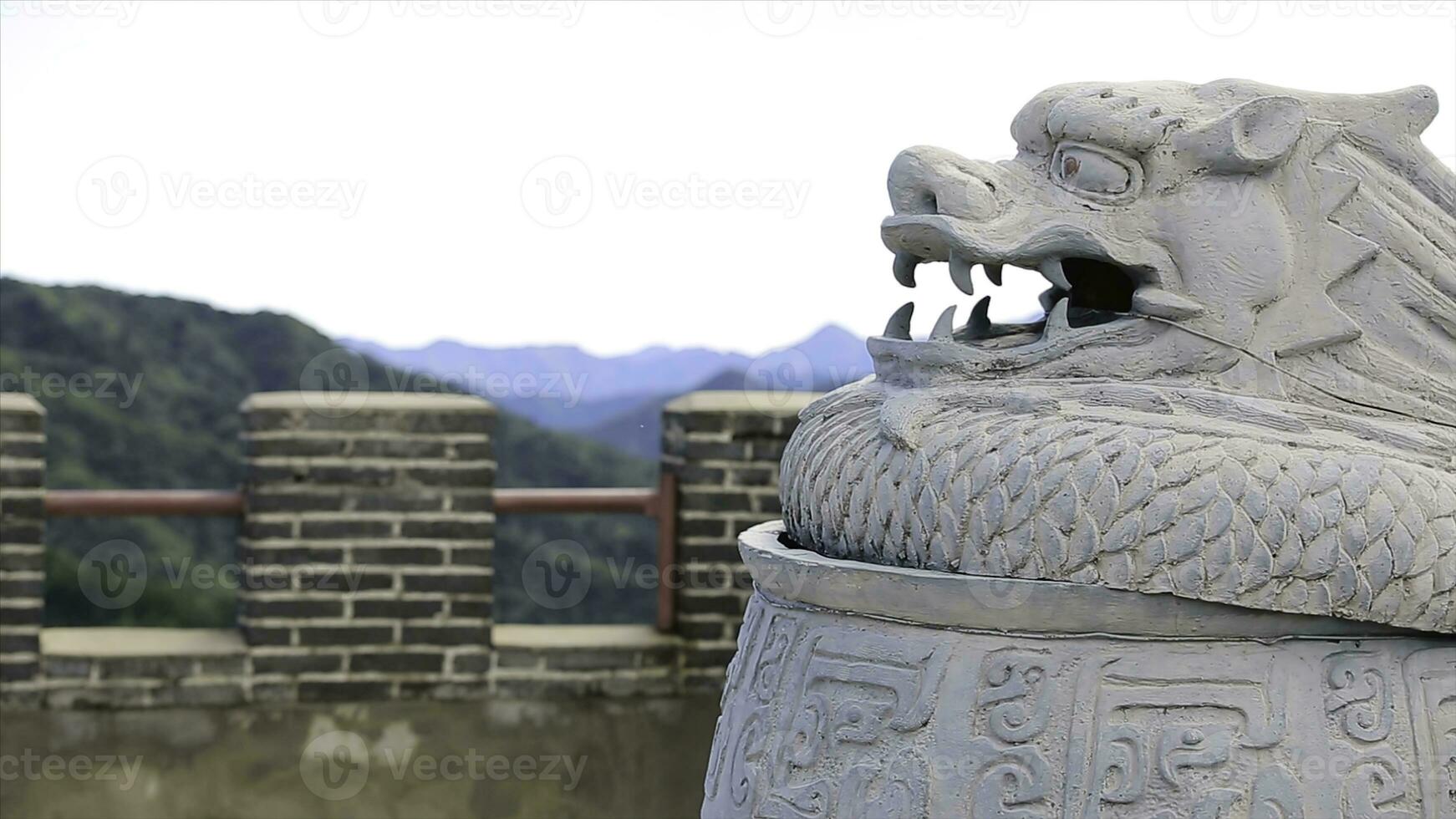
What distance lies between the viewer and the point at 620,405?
15.2 metres

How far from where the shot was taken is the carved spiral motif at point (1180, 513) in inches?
89.7

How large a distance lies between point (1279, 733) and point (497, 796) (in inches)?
130

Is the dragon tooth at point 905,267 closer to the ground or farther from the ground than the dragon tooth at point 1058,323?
farther from the ground

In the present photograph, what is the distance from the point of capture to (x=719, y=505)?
5.22 meters

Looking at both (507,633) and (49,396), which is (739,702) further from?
(49,396)

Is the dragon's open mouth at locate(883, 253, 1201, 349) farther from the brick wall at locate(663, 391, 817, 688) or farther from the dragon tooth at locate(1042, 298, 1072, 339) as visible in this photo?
the brick wall at locate(663, 391, 817, 688)

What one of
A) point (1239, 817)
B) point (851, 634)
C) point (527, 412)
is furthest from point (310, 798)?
point (527, 412)

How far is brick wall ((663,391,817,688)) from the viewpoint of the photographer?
5215 mm

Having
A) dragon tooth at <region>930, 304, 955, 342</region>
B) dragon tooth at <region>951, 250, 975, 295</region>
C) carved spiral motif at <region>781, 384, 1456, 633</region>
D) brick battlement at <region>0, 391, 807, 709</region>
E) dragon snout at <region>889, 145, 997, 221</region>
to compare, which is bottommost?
brick battlement at <region>0, 391, 807, 709</region>

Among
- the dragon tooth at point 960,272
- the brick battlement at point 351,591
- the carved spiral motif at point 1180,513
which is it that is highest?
the dragon tooth at point 960,272

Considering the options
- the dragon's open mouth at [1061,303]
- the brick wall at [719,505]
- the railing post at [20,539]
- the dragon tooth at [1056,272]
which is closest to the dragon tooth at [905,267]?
the dragon's open mouth at [1061,303]

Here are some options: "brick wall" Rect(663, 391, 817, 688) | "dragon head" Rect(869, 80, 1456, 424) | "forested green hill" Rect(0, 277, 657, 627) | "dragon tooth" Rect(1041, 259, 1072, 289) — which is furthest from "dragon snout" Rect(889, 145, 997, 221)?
"forested green hill" Rect(0, 277, 657, 627)

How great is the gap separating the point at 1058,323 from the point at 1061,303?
0.10 feet

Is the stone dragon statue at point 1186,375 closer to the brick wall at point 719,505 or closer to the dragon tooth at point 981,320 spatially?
the dragon tooth at point 981,320
